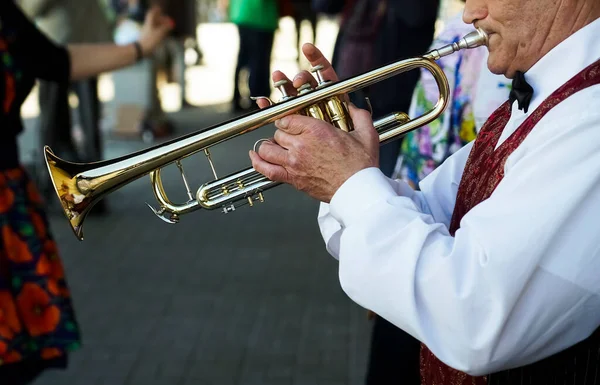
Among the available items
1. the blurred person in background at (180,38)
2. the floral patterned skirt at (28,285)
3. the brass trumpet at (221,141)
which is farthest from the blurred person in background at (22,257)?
the blurred person in background at (180,38)

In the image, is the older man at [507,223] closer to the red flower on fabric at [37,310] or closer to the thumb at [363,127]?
the thumb at [363,127]

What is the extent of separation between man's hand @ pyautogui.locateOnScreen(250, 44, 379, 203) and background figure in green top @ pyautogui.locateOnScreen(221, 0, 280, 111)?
7429mm

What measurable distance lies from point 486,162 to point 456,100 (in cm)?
108

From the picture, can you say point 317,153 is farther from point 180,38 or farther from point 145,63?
point 180,38

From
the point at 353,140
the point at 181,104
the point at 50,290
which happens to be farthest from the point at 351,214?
the point at 181,104

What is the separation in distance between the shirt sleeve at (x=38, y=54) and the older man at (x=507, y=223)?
168 cm

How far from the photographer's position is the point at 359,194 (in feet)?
4.65

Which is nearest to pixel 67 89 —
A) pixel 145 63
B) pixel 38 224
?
pixel 145 63

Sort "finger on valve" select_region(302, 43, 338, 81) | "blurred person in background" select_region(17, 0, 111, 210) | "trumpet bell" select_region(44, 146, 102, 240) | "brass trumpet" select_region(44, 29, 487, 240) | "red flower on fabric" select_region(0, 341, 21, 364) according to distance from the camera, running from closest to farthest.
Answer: "brass trumpet" select_region(44, 29, 487, 240), "finger on valve" select_region(302, 43, 338, 81), "trumpet bell" select_region(44, 146, 102, 240), "red flower on fabric" select_region(0, 341, 21, 364), "blurred person in background" select_region(17, 0, 111, 210)

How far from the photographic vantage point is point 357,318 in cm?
419

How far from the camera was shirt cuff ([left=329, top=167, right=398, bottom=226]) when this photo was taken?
55.1 inches

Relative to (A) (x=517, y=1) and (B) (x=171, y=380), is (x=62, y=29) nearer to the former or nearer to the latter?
(B) (x=171, y=380)

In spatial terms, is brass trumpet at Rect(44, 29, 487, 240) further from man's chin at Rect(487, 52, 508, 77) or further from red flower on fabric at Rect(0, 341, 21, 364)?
red flower on fabric at Rect(0, 341, 21, 364)

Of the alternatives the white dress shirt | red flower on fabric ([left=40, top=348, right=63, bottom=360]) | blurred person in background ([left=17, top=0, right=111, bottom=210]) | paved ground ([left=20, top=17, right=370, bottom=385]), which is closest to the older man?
the white dress shirt
